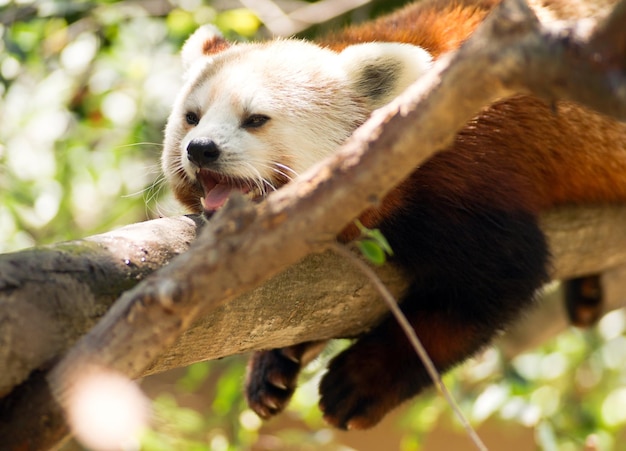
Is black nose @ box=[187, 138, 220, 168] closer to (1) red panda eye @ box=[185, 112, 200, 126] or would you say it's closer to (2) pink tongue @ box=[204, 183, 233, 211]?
(2) pink tongue @ box=[204, 183, 233, 211]

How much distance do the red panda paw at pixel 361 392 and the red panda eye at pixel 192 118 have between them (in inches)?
46.4

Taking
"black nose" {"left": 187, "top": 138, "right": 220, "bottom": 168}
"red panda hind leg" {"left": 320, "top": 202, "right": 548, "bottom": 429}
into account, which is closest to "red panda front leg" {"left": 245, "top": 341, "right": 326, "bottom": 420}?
"red panda hind leg" {"left": 320, "top": 202, "right": 548, "bottom": 429}

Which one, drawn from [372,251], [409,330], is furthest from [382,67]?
[409,330]

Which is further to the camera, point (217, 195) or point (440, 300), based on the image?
point (440, 300)

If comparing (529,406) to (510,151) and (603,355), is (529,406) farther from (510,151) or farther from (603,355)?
(510,151)

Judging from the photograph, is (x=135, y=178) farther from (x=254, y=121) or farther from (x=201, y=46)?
(x=254, y=121)

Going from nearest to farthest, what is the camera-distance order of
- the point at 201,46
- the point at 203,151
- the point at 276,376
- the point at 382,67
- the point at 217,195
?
the point at 203,151 < the point at 217,195 < the point at 382,67 < the point at 276,376 < the point at 201,46

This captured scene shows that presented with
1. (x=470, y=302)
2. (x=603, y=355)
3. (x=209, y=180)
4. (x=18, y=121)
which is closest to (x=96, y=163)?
(x=18, y=121)

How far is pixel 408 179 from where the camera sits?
3.06 m

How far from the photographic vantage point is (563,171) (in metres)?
3.52

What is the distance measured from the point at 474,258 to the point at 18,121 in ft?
9.52

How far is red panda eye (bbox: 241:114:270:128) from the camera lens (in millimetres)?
3068

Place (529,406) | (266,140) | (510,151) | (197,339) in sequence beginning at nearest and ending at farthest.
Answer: (197,339)
(266,140)
(510,151)
(529,406)

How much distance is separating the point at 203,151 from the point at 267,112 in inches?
13.6
